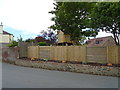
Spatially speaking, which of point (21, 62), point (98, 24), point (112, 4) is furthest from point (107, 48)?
point (21, 62)

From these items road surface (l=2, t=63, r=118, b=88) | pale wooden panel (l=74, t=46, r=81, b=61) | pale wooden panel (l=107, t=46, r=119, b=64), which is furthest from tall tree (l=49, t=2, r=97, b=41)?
road surface (l=2, t=63, r=118, b=88)

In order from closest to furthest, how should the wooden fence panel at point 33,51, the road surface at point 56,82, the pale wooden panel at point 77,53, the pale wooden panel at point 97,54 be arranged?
the road surface at point 56,82 < the pale wooden panel at point 97,54 < the pale wooden panel at point 77,53 < the wooden fence panel at point 33,51

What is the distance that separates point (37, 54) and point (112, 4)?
9.69m

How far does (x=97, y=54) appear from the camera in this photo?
12445 mm

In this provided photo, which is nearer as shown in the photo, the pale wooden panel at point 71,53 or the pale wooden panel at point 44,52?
the pale wooden panel at point 71,53

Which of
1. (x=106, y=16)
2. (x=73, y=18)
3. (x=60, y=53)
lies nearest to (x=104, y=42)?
(x=73, y=18)

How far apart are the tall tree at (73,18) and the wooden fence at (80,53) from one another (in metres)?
3.48

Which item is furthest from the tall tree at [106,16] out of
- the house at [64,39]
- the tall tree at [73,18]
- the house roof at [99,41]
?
the house roof at [99,41]

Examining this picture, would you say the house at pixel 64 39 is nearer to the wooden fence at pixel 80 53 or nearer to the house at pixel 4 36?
the wooden fence at pixel 80 53

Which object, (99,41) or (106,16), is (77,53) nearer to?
(106,16)

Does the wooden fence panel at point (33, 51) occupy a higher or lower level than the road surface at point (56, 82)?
higher

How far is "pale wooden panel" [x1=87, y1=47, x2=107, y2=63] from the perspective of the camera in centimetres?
1209

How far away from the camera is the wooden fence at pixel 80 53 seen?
11695 mm

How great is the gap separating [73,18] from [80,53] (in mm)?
5422
